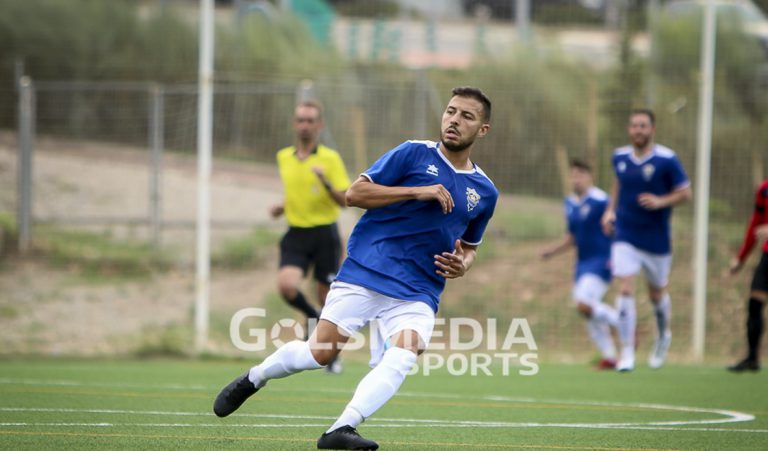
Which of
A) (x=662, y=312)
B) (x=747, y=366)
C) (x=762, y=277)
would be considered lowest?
(x=747, y=366)

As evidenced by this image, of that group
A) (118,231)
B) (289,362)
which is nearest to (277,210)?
(289,362)

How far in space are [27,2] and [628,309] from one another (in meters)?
12.7

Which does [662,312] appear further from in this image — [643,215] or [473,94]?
[473,94]

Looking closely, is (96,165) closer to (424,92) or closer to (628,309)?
(424,92)

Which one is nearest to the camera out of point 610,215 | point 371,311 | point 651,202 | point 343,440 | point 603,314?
point 343,440

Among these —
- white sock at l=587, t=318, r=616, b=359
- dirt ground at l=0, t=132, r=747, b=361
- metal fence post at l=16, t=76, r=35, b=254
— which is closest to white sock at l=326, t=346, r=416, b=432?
white sock at l=587, t=318, r=616, b=359

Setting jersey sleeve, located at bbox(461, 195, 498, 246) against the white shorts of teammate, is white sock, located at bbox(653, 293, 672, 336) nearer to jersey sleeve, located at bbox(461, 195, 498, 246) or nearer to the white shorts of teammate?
jersey sleeve, located at bbox(461, 195, 498, 246)

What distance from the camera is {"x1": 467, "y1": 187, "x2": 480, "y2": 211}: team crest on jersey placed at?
626cm

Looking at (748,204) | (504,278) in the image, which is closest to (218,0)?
(504,278)

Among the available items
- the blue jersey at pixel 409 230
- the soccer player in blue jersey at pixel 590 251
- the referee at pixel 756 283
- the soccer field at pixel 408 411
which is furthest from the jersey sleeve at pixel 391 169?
the soccer player in blue jersey at pixel 590 251

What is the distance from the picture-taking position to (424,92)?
1673 cm

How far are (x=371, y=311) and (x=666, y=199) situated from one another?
6.95 meters

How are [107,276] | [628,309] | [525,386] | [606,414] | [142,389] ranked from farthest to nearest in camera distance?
[107,276]
[628,309]
[525,386]
[142,389]
[606,414]

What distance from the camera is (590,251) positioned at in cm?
1390
